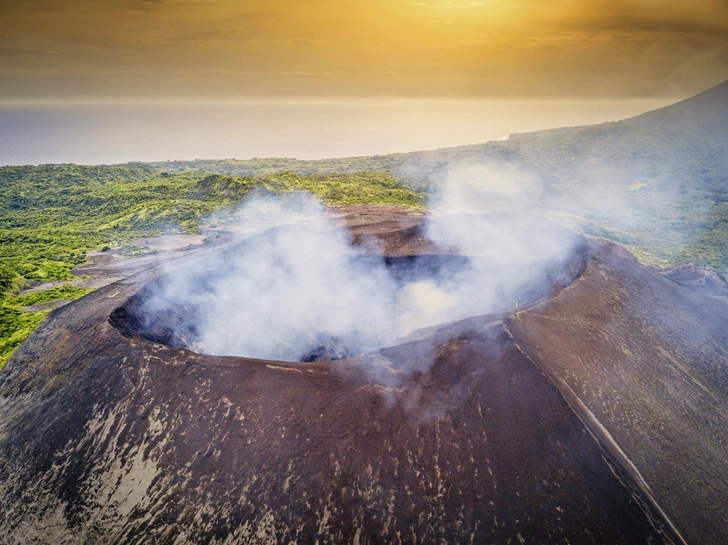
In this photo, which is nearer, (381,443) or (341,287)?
Answer: (381,443)

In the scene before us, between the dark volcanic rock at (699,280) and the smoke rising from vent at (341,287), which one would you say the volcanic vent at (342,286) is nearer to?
the smoke rising from vent at (341,287)

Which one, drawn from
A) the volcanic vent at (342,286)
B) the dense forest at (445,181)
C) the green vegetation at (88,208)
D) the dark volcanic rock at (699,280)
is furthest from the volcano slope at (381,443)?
the green vegetation at (88,208)

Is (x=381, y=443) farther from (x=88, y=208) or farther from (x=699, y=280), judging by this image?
(x=88, y=208)

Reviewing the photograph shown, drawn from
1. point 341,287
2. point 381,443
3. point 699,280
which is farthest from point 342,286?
point 699,280

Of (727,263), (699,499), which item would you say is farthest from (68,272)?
(727,263)

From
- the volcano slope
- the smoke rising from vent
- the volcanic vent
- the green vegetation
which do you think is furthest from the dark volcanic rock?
the green vegetation

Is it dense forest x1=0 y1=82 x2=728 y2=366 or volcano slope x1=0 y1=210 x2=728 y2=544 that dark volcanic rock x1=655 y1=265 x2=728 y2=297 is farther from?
dense forest x1=0 y1=82 x2=728 y2=366

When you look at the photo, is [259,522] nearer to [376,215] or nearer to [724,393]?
[724,393]
